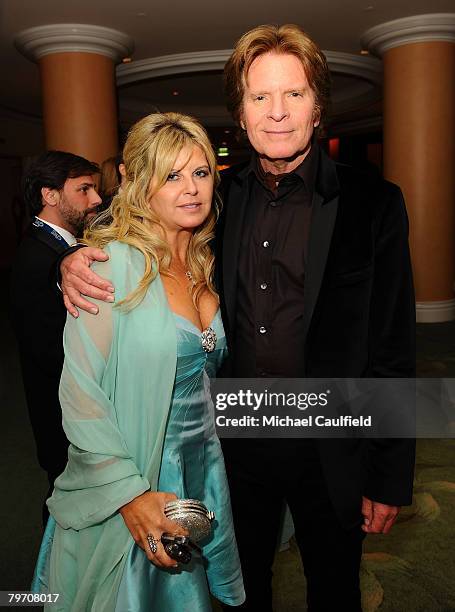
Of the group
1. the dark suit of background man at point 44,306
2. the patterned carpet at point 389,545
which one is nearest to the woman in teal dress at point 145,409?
the dark suit of background man at point 44,306

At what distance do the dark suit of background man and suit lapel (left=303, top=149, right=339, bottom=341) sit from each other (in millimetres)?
778

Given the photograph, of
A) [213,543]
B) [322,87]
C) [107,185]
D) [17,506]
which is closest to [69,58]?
[107,185]

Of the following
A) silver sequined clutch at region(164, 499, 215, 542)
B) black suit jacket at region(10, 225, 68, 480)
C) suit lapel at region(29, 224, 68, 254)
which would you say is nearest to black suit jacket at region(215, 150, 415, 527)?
silver sequined clutch at region(164, 499, 215, 542)

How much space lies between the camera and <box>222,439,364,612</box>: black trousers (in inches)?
61.3

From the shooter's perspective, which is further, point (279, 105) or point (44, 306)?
point (44, 306)

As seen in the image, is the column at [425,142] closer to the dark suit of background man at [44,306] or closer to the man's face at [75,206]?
the man's face at [75,206]

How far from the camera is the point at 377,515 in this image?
1.51 meters

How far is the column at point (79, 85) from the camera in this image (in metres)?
6.78

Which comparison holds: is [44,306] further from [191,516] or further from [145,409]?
[191,516]

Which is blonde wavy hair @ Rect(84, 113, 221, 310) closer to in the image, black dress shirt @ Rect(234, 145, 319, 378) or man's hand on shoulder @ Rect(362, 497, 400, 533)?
black dress shirt @ Rect(234, 145, 319, 378)

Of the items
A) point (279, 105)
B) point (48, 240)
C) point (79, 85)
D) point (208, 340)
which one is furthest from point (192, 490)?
point (79, 85)

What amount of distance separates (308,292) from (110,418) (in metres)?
0.55

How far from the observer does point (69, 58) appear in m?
6.83

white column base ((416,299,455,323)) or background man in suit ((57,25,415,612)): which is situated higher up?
background man in suit ((57,25,415,612))
